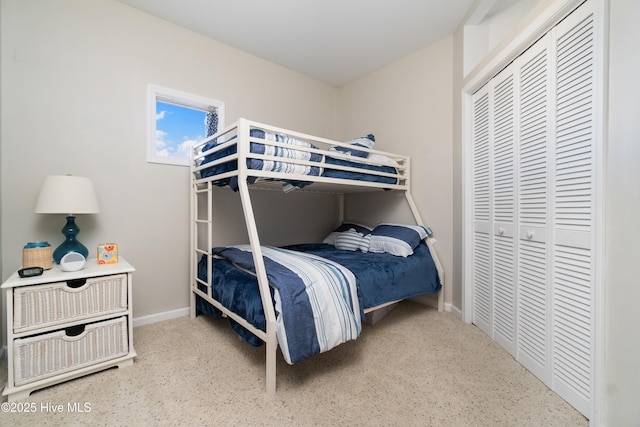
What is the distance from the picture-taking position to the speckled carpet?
121cm

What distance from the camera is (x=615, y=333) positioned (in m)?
1.07

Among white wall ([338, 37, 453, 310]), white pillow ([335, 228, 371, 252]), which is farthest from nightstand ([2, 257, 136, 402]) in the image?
white wall ([338, 37, 453, 310])

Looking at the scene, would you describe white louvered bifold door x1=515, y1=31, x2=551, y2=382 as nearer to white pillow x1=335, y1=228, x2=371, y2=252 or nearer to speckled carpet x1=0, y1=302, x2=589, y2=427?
speckled carpet x1=0, y1=302, x2=589, y2=427

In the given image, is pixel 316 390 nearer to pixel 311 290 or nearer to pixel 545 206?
pixel 311 290

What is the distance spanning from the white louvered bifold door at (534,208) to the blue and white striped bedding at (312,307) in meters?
1.00

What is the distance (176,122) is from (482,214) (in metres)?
2.75

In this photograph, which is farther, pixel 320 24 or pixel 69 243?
pixel 320 24

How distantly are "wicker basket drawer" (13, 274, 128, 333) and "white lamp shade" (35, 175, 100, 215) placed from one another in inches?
17.0

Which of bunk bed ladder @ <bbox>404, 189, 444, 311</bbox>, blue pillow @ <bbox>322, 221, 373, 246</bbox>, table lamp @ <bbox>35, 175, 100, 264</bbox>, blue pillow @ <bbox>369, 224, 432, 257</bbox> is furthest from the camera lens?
blue pillow @ <bbox>322, 221, 373, 246</bbox>

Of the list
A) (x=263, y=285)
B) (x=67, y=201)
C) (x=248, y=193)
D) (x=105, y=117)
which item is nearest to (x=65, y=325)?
(x=67, y=201)

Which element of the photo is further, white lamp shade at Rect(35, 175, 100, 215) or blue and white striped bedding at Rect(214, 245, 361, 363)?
white lamp shade at Rect(35, 175, 100, 215)

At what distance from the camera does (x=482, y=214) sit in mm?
2078

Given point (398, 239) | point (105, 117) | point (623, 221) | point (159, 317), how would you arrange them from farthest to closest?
1. point (398, 239)
2. point (159, 317)
3. point (105, 117)
4. point (623, 221)

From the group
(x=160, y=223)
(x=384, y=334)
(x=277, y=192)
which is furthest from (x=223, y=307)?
(x=277, y=192)
